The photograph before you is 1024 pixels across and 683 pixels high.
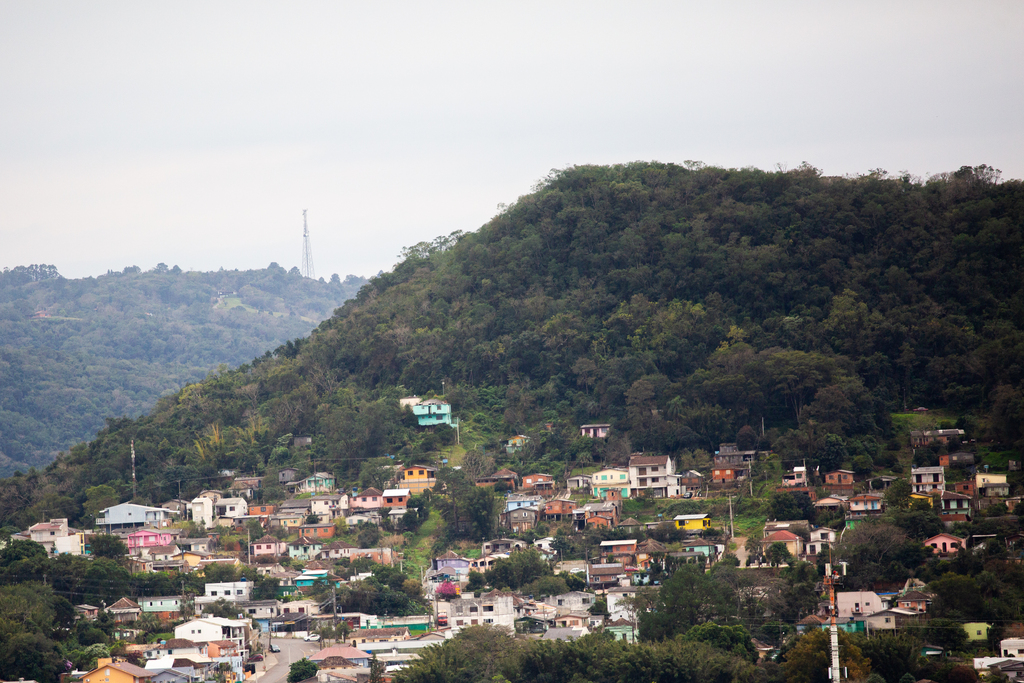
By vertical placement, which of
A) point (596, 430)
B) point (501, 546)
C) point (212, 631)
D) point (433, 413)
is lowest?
point (212, 631)

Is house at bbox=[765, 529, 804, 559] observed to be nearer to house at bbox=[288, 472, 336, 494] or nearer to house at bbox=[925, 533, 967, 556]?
house at bbox=[925, 533, 967, 556]

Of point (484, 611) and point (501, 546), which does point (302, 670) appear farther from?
point (501, 546)

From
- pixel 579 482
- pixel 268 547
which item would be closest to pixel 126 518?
pixel 268 547

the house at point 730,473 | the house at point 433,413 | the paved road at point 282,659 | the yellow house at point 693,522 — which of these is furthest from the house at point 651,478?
the paved road at point 282,659

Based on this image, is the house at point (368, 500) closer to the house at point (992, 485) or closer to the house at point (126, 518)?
the house at point (126, 518)

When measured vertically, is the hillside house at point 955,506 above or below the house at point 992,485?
below

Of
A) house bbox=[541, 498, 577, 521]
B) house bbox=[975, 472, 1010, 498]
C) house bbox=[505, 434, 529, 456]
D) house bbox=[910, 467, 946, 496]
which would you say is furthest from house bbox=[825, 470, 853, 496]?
house bbox=[505, 434, 529, 456]

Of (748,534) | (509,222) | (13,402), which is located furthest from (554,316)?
(13,402)
